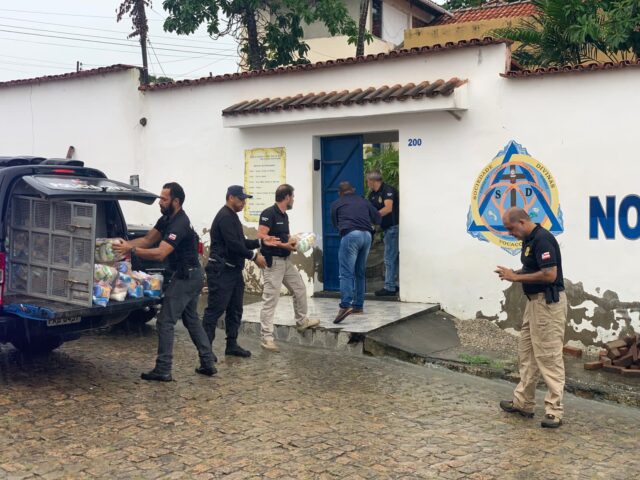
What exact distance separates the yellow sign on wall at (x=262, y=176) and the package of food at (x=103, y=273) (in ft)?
16.1

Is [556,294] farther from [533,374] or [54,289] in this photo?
[54,289]

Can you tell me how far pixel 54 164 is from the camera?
7.55 metres

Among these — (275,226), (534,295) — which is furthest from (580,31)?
(534,295)

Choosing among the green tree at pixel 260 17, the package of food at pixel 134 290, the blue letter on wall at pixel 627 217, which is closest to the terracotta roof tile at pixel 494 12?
the green tree at pixel 260 17

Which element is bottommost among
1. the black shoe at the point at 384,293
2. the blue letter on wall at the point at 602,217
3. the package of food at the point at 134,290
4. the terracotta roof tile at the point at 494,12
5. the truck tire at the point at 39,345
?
the truck tire at the point at 39,345

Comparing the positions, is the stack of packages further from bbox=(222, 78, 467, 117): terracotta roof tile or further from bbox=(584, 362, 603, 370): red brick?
bbox=(584, 362, 603, 370): red brick

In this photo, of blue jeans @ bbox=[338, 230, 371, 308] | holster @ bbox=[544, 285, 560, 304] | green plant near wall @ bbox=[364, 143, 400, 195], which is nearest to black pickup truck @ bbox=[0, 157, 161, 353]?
blue jeans @ bbox=[338, 230, 371, 308]

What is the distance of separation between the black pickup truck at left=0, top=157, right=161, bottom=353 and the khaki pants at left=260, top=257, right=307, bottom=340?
63.3 inches

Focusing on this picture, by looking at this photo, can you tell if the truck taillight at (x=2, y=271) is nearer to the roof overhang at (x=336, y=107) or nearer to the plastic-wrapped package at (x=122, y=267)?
the plastic-wrapped package at (x=122, y=267)

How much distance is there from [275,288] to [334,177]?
320 cm

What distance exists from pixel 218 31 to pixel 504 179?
10.8 meters

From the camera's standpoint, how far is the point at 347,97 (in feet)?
34.9

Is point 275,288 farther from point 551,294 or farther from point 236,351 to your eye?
point 551,294

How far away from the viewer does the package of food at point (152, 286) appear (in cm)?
750
